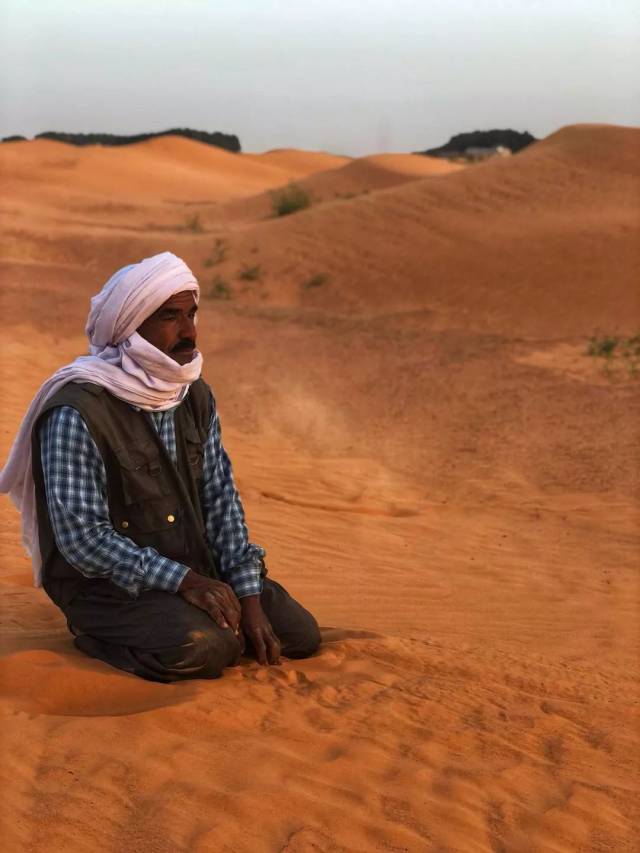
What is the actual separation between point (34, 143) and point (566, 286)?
44597 millimetres

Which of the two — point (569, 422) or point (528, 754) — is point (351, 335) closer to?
point (569, 422)

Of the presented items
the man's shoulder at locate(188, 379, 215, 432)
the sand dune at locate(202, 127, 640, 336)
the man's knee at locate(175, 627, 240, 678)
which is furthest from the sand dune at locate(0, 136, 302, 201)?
the man's knee at locate(175, 627, 240, 678)

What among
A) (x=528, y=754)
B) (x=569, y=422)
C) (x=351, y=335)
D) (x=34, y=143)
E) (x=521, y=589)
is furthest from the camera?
(x=34, y=143)

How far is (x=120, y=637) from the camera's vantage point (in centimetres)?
405

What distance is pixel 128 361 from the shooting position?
404 centimetres

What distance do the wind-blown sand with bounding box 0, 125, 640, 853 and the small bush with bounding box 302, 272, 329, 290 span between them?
75 millimetres

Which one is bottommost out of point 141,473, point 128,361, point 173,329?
point 141,473

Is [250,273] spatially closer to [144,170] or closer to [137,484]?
[137,484]

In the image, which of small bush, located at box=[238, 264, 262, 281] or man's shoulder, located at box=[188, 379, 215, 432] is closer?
man's shoulder, located at box=[188, 379, 215, 432]

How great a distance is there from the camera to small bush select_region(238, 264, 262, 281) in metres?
18.0

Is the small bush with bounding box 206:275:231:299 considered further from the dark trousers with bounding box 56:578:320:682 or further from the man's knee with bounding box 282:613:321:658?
the dark trousers with bounding box 56:578:320:682

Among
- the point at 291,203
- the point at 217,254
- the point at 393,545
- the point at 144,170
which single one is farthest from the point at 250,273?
the point at 144,170

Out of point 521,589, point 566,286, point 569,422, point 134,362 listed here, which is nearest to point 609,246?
point 566,286

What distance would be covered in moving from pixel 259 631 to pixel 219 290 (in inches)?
528
